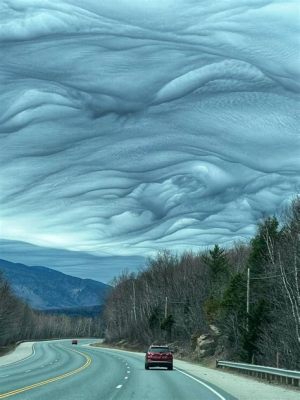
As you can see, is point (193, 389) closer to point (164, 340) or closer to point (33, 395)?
point (33, 395)

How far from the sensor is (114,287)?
168 m

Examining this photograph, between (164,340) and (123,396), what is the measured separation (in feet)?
252

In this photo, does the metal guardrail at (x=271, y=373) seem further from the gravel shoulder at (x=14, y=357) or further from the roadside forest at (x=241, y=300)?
the gravel shoulder at (x=14, y=357)

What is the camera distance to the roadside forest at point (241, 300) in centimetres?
4912

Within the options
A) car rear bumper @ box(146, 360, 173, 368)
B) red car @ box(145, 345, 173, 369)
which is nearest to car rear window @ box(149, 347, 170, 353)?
red car @ box(145, 345, 173, 369)

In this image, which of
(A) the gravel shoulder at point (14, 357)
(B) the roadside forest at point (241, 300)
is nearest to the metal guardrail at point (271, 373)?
(B) the roadside forest at point (241, 300)

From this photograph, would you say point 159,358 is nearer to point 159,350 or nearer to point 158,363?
point 158,363

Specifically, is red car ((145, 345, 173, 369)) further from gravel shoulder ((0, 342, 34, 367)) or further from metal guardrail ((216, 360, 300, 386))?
gravel shoulder ((0, 342, 34, 367))

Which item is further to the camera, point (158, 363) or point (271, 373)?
point (158, 363)

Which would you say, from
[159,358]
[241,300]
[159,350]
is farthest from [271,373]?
[241,300]

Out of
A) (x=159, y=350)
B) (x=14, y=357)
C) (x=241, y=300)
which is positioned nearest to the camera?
(x=159, y=350)

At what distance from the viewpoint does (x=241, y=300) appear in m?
60.6

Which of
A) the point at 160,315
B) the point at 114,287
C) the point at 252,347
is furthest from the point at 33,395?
the point at 114,287

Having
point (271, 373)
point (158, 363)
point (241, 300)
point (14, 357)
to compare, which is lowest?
point (271, 373)
